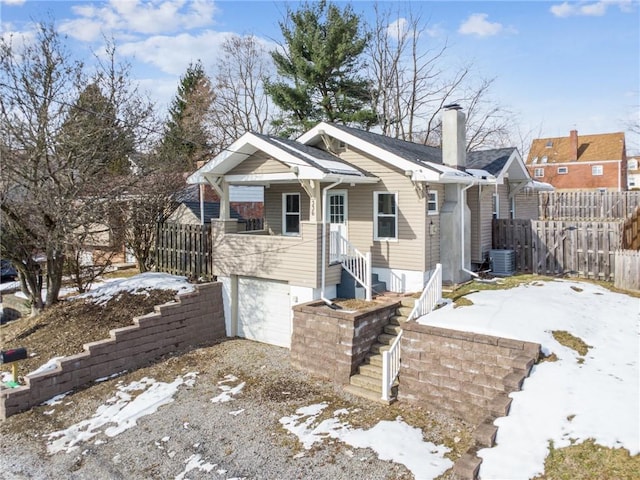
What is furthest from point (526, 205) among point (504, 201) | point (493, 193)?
point (493, 193)

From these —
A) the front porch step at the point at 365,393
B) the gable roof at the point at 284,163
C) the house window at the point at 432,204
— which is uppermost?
the gable roof at the point at 284,163

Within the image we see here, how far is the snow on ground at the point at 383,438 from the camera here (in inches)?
226

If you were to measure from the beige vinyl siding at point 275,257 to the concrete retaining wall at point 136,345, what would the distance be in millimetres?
937

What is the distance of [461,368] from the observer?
7320mm

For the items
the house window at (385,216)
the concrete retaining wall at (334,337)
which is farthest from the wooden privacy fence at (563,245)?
the concrete retaining wall at (334,337)

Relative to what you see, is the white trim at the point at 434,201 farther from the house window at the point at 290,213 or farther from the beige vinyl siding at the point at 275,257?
the house window at the point at 290,213

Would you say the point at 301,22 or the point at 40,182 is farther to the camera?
the point at 301,22

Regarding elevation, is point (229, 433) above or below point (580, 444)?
below

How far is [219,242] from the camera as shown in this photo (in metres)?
12.5

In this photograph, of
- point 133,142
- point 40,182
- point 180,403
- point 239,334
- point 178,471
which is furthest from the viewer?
point 133,142

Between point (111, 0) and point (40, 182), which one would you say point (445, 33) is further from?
point (40, 182)

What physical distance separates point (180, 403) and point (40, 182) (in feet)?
25.2

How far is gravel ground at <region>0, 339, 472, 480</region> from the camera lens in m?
6.09

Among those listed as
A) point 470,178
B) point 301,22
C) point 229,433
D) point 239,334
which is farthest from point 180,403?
point 301,22
